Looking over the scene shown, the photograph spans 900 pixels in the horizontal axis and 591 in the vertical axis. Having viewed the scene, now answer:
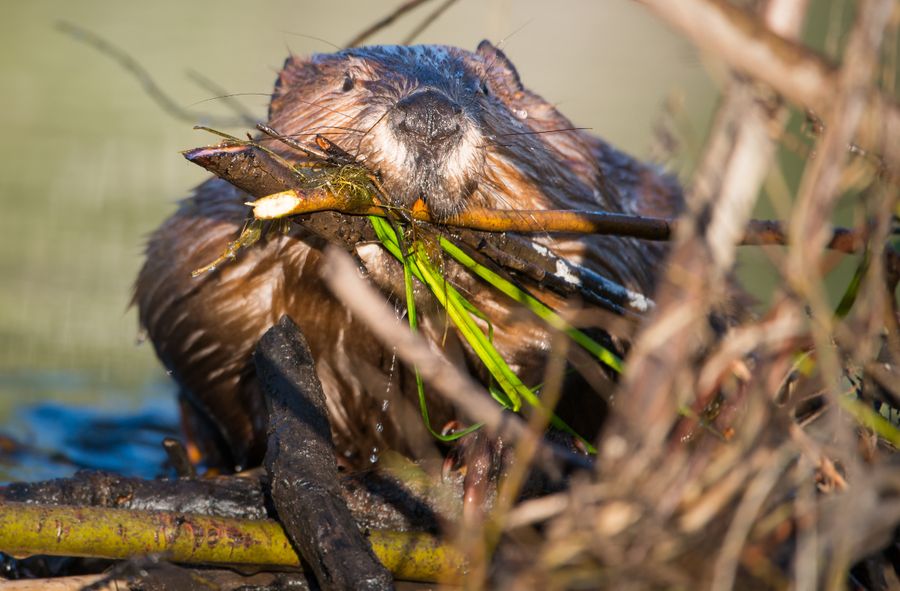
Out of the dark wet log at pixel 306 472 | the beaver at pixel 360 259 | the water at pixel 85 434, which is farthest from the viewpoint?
the water at pixel 85 434

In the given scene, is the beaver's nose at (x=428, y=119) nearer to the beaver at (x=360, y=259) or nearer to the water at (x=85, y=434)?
the beaver at (x=360, y=259)

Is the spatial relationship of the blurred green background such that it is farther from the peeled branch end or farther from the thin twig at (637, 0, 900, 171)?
the thin twig at (637, 0, 900, 171)

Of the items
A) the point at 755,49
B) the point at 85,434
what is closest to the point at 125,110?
the point at 85,434

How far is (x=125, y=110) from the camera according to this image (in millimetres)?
7781

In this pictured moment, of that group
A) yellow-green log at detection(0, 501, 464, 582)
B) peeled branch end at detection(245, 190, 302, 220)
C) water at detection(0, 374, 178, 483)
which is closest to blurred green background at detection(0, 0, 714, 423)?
water at detection(0, 374, 178, 483)

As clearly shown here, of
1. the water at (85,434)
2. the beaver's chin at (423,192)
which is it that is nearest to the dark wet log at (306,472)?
the beaver's chin at (423,192)

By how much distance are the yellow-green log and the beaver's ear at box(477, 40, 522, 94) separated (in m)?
1.22

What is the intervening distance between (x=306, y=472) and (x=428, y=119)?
1.99ft

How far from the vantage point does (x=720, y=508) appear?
126cm

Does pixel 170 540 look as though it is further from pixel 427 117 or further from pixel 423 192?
pixel 427 117

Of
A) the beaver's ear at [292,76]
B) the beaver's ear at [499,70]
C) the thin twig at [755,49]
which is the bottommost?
the thin twig at [755,49]

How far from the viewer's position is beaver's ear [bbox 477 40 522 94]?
2748 mm

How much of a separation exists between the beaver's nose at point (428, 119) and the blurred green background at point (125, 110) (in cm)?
53

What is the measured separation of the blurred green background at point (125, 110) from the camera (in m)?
4.72
